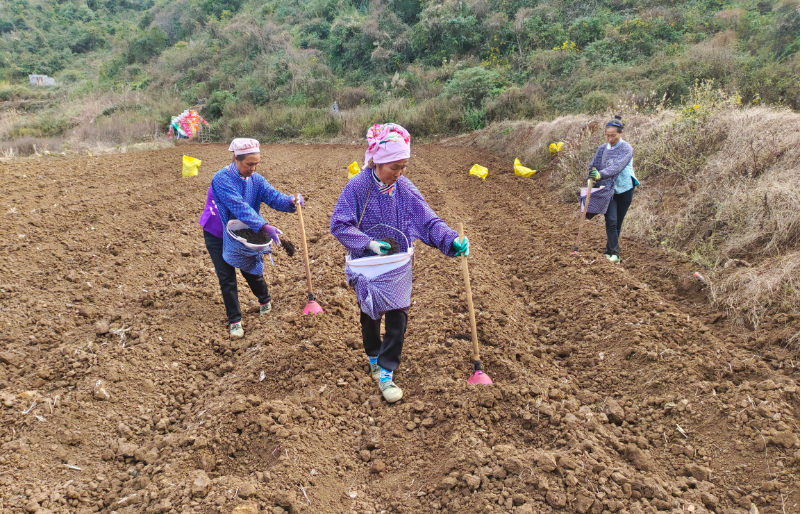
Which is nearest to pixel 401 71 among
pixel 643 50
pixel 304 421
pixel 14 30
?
pixel 643 50

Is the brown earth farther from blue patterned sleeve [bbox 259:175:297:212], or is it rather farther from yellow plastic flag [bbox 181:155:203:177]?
yellow plastic flag [bbox 181:155:203:177]

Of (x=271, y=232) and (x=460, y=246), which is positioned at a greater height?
(x=460, y=246)

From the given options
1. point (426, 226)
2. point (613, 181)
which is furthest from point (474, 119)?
point (426, 226)

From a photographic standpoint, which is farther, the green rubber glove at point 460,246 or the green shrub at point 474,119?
the green shrub at point 474,119

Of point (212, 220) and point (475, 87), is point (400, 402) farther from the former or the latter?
point (475, 87)

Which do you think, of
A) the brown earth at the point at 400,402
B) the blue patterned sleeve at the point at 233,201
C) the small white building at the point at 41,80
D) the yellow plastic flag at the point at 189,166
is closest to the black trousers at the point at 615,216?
the brown earth at the point at 400,402

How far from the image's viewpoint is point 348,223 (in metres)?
3.13

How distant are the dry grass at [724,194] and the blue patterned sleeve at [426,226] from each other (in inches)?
112

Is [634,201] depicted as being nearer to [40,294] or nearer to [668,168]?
[668,168]

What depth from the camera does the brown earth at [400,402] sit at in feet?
8.72

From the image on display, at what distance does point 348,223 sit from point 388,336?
871 mm

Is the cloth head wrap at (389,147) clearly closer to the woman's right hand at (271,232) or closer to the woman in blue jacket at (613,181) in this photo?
the woman's right hand at (271,232)

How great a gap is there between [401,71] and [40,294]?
19.2 metres

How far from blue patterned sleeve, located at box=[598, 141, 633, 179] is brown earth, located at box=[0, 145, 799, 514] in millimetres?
993
